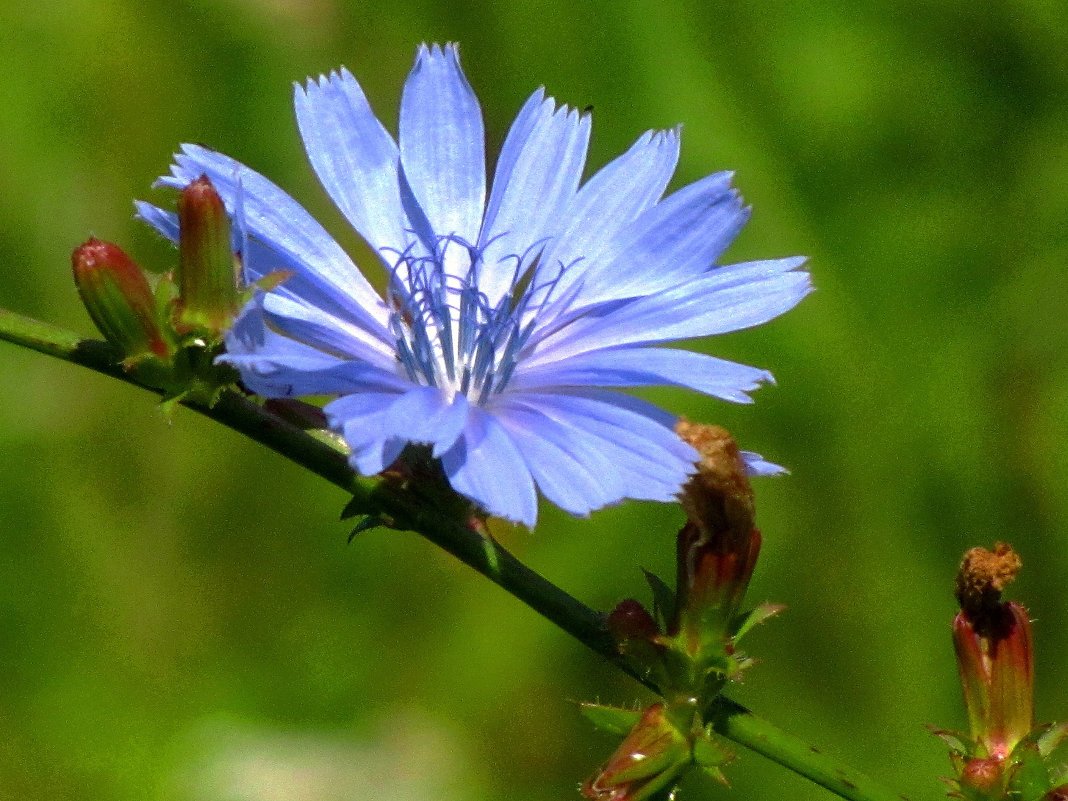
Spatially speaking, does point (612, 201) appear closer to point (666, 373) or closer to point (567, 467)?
point (666, 373)

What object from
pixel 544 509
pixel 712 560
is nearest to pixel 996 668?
pixel 712 560

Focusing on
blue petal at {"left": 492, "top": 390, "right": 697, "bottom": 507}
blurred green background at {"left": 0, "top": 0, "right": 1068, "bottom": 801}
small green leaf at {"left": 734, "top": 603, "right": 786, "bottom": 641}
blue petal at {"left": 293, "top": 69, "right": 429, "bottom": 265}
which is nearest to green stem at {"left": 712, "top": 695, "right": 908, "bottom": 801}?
small green leaf at {"left": 734, "top": 603, "right": 786, "bottom": 641}

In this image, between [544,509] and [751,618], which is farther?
[544,509]

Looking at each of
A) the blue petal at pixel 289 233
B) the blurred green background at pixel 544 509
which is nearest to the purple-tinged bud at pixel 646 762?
the blue petal at pixel 289 233

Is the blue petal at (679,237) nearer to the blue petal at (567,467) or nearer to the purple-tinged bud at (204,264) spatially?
the blue petal at (567,467)

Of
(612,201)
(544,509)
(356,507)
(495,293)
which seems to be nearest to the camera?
(356,507)

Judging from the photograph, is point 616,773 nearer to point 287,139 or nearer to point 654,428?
point 654,428

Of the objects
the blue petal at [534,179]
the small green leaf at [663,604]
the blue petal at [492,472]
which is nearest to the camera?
the blue petal at [492,472]
